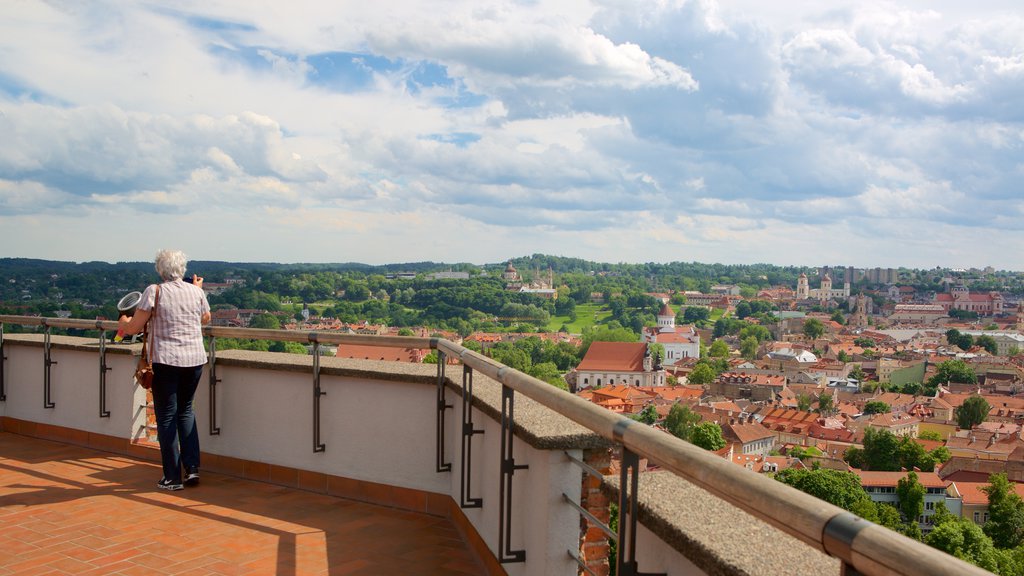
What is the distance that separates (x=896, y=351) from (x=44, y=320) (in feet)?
385

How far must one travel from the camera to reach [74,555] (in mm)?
3350

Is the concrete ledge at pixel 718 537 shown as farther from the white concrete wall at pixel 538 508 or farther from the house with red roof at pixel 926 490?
the house with red roof at pixel 926 490

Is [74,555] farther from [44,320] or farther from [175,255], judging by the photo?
[44,320]

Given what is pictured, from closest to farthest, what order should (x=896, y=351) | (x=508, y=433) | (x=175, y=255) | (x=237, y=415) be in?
(x=508, y=433), (x=175, y=255), (x=237, y=415), (x=896, y=351)

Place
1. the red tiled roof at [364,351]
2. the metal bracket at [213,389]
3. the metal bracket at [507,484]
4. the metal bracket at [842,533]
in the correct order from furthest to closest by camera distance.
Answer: the red tiled roof at [364,351], the metal bracket at [213,389], the metal bracket at [507,484], the metal bracket at [842,533]

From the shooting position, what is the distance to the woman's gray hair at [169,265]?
435cm

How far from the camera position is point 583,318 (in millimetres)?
134750

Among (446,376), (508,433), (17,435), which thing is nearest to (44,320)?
(17,435)

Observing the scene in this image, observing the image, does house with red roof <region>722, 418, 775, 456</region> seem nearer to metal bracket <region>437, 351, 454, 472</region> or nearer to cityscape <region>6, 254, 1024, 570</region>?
cityscape <region>6, 254, 1024, 570</region>

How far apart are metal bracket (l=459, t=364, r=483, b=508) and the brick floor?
0.25 m

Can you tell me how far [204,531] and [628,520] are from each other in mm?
2636

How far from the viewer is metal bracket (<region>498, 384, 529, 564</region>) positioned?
260 cm

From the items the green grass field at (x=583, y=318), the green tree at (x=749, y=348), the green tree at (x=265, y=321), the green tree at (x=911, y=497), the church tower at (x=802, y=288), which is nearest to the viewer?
the green tree at (x=911, y=497)

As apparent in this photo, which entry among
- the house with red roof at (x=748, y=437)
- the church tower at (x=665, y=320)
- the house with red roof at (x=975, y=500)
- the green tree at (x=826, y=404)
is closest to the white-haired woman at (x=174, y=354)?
the house with red roof at (x=975, y=500)
